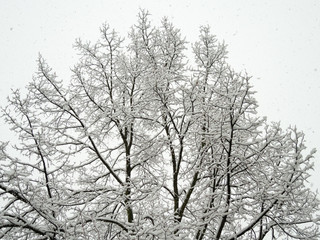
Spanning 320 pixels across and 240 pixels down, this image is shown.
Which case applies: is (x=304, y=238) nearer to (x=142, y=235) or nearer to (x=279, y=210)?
(x=279, y=210)

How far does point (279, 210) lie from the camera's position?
4.76m

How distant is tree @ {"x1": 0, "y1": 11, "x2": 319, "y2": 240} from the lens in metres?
4.52

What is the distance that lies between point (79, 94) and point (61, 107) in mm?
523

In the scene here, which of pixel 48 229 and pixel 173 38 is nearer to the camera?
pixel 48 229

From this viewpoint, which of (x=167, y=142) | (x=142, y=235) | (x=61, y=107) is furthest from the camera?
(x=61, y=107)

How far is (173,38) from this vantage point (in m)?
6.80

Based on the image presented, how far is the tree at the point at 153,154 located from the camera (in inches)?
178

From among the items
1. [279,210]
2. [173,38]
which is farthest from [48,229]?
[173,38]

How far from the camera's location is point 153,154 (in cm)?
617

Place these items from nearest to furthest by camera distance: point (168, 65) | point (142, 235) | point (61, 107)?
point (142, 235) < point (61, 107) < point (168, 65)

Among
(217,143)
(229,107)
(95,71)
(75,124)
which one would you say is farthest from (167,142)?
(95,71)

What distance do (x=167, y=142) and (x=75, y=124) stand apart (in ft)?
7.13

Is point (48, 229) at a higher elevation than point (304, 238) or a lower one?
lower

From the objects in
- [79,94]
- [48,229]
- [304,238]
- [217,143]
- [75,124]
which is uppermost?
[79,94]
